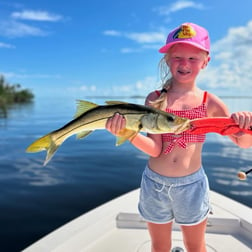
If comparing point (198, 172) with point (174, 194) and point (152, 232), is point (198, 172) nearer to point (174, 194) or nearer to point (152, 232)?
point (174, 194)

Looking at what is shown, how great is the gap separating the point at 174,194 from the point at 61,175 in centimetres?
650

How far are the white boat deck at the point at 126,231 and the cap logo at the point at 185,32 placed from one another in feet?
8.60

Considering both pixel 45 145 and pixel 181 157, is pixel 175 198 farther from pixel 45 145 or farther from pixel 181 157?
pixel 45 145

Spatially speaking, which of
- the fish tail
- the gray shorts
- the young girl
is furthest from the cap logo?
the fish tail

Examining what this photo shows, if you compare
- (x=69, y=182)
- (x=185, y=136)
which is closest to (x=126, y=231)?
(x=185, y=136)

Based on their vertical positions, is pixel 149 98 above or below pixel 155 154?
above

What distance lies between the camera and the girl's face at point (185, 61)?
8.37 ft

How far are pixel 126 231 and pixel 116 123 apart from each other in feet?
8.47

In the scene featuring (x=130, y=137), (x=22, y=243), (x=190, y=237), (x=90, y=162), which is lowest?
(x=22, y=243)

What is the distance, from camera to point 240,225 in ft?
13.5

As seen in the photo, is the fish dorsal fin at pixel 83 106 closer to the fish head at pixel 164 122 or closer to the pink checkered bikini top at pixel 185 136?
the fish head at pixel 164 122

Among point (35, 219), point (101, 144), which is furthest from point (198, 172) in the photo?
point (101, 144)

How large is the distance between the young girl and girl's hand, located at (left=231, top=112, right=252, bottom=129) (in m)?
0.30

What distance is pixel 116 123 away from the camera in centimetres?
215
